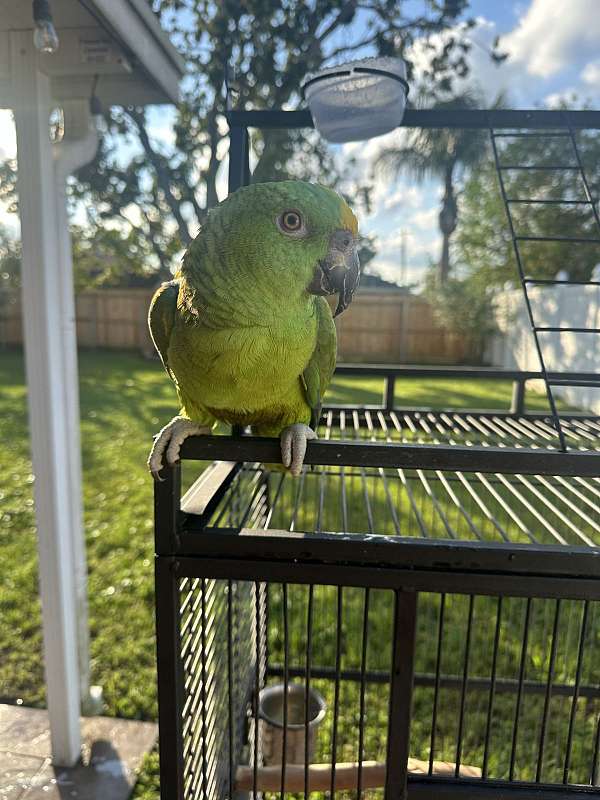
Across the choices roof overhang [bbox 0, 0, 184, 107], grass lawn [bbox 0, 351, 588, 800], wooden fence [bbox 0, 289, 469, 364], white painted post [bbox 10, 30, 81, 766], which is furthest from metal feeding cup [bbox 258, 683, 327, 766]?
wooden fence [bbox 0, 289, 469, 364]

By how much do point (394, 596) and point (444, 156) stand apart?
640 cm

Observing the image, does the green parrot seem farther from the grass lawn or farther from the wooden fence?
the wooden fence

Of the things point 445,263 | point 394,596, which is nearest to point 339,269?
point 394,596

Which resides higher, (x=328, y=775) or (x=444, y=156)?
(x=444, y=156)

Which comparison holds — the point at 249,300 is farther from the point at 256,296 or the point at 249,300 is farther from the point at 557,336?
the point at 557,336

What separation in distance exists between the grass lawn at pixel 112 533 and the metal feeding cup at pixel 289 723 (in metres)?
0.44

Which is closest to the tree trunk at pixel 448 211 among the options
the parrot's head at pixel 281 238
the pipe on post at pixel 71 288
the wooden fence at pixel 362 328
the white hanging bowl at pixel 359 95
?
the wooden fence at pixel 362 328

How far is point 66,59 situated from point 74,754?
206 cm

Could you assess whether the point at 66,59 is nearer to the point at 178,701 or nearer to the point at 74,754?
the point at 178,701

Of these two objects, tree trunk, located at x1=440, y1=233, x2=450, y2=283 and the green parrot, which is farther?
tree trunk, located at x1=440, y1=233, x2=450, y2=283

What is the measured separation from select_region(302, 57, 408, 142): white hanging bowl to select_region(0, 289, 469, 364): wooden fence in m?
3.41

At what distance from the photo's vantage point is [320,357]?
114cm

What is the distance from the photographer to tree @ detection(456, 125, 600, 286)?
19.4 feet

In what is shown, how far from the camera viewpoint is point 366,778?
4.04 ft
